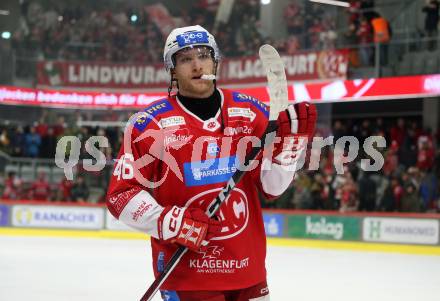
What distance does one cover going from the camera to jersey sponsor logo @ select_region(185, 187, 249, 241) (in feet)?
7.38

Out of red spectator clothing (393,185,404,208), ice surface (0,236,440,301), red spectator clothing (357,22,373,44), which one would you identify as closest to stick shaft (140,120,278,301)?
ice surface (0,236,440,301)

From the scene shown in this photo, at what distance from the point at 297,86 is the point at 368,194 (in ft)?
9.10

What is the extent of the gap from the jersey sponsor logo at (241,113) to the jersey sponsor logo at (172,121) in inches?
6.5

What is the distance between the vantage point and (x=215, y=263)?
2236 mm

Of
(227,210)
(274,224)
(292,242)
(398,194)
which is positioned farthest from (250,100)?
(274,224)

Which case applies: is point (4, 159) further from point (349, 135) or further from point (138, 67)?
point (349, 135)

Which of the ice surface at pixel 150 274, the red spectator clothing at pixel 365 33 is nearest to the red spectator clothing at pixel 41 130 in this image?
the ice surface at pixel 150 274

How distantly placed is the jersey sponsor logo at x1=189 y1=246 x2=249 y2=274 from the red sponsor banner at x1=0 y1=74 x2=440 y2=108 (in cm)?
862

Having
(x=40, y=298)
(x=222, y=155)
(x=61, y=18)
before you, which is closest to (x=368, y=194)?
(x=40, y=298)

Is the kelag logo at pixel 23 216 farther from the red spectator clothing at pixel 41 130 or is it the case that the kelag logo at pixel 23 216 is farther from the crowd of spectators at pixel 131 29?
the crowd of spectators at pixel 131 29

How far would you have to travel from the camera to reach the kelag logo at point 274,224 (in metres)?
10.3

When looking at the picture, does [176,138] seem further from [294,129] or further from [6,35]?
[6,35]

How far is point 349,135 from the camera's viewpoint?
40.2ft

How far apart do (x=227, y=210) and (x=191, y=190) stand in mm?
134
